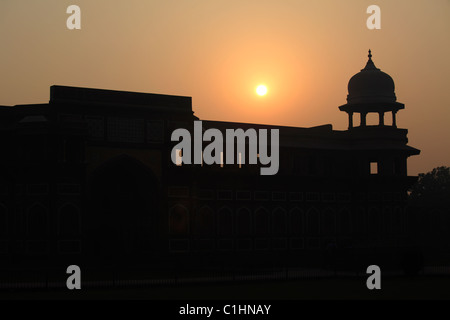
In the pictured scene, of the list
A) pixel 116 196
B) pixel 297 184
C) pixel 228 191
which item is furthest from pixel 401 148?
pixel 116 196

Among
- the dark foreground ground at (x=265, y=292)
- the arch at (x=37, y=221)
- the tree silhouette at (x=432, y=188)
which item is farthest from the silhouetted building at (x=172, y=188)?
the tree silhouette at (x=432, y=188)

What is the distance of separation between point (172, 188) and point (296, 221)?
444 inches

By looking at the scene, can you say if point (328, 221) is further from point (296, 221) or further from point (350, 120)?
point (350, 120)

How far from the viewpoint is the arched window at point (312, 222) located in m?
60.1

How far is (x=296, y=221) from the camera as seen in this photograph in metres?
59.7

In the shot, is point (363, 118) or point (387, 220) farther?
point (363, 118)

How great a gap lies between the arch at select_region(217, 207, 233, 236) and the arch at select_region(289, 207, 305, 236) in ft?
16.5

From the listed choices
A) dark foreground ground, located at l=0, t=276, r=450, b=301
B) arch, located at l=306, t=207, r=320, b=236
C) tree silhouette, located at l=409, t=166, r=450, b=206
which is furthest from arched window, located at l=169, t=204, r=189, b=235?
tree silhouette, located at l=409, t=166, r=450, b=206

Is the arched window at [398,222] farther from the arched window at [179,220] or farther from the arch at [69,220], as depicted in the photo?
the arch at [69,220]

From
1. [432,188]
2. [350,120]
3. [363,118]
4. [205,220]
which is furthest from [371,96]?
[432,188]

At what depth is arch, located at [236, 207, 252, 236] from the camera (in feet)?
187

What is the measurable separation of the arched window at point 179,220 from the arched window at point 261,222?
676 cm
